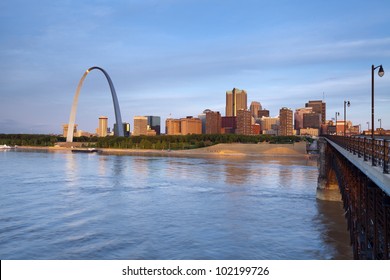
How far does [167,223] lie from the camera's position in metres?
28.7

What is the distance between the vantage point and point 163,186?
50469mm

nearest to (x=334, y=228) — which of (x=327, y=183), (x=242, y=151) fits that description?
(x=327, y=183)

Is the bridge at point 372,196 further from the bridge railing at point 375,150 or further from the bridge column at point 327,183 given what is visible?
the bridge column at point 327,183

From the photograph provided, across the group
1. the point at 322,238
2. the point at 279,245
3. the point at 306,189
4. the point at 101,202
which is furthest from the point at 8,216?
the point at 306,189

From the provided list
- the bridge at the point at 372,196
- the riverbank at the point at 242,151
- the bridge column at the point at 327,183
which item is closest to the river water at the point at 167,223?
the bridge column at the point at 327,183

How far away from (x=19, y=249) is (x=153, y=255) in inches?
292

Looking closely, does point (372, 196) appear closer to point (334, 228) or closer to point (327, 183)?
point (334, 228)

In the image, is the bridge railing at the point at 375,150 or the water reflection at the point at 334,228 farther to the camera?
the water reflection at the point at 334,228

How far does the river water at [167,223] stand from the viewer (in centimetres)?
2216

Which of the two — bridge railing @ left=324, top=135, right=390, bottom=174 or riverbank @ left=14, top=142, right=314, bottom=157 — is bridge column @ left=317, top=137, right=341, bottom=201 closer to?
bridge railing @ left=324, top=135, right=390, bottom=174

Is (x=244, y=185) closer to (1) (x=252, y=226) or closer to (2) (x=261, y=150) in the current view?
(1) (x=252, y=226)

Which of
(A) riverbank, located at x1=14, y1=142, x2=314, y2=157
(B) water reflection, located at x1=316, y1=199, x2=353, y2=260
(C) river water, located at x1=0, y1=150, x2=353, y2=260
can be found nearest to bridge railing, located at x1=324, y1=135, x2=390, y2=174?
(B) water reflection, located at x1=316, y1=199, x2=353, y2=260

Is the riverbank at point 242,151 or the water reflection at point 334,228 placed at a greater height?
the riverbank at point 242,151

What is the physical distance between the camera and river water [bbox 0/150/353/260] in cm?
2216
